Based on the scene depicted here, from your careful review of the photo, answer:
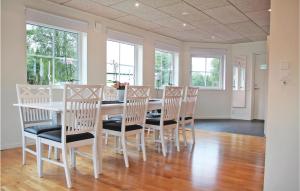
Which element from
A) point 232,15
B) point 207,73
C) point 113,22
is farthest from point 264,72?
point 113,22

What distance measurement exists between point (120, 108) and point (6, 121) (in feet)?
6.01

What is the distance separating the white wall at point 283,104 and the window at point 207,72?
558 centimetres

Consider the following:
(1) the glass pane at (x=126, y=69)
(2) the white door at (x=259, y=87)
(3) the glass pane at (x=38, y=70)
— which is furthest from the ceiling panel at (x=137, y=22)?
(2) the white door at (x=259, y=87)

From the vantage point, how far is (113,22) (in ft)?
16.6

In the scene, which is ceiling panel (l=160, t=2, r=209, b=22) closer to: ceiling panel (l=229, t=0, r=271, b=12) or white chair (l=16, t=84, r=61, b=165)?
ceiling panel (l=229, t=0, r=271, b=12)

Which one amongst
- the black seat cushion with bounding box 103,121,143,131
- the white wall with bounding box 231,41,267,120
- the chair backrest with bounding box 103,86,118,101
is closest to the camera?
the black seat cushion with bounding box 103,121,143,131

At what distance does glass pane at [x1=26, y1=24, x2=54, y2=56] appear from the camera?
155 inches

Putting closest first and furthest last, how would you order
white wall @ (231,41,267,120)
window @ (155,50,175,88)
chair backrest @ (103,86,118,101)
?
chair backrest @ (103,86,118,101)
window @ (155,50,175,88)
white wall @ (231,41,267,120)

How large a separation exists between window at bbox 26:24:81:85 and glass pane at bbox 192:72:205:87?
401 cm

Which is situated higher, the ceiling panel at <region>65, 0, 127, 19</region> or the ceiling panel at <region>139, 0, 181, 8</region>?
the ceiling panel at <region>65, 0, 127, 19</region>

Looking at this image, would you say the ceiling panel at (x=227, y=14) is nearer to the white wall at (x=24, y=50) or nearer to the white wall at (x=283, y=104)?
the white wall at (x=24, y=50)

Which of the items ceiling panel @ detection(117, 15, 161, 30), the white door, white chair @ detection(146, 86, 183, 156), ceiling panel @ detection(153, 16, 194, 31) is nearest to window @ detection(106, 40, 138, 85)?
ceiling panel @ detection(117, 15, 161, 30)

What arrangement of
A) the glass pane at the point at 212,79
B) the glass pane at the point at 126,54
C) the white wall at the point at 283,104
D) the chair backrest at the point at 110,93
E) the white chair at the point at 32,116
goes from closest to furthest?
1. the white wall at the point at 283,104
2. the white chair at the point at 32,116
3. the chair backrest at the point at 110,93
4. the glass pane at the point at 126,54
5. the glass pane at the point at 212,79

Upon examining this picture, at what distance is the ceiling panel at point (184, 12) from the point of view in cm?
415
